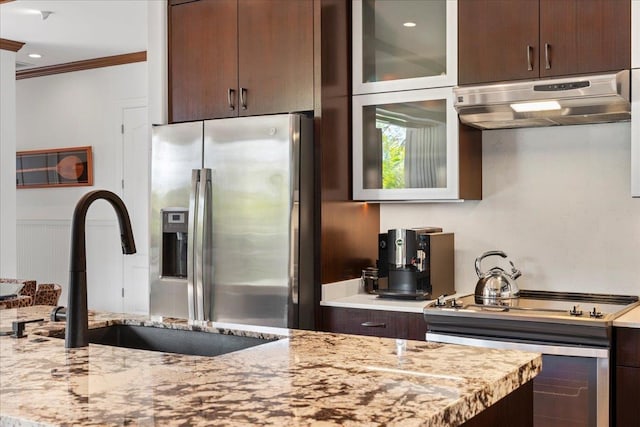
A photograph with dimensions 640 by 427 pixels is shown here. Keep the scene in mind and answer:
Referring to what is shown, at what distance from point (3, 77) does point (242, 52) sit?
3421 mm

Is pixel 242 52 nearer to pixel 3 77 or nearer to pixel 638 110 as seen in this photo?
pixel 638 110

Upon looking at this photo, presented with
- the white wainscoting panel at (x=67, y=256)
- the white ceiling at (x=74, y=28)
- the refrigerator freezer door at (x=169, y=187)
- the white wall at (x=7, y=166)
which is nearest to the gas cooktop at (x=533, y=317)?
the refrigerator freezer door at (x=169, y=187)

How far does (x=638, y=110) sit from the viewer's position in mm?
2932

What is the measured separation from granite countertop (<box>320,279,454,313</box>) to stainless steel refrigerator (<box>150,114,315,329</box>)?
9 cm

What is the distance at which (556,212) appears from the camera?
348 centimetres

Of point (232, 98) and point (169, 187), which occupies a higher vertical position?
point (232, 98)

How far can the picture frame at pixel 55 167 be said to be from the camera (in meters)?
7.34

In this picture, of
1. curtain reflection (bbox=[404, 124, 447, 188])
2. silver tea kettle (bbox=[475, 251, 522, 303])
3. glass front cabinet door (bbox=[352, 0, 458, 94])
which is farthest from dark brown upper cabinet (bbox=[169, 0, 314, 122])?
silver tea kettle (bbox=[475, 251, 522, 303])

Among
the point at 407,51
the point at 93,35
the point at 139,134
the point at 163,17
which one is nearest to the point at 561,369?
the point at 407,51

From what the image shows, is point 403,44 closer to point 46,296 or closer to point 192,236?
point 192,236

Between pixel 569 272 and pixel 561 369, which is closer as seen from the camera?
pixel 561 369

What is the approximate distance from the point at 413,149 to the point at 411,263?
537mm

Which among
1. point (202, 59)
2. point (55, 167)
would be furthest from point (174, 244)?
point (55, 167)

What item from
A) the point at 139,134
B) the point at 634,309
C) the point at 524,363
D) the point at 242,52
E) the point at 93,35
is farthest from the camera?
the point at 139,134
